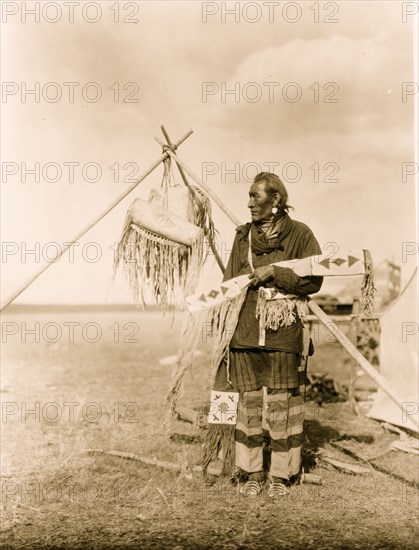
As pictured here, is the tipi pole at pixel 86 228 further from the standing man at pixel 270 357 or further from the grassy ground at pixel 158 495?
the grassy ground at pixel 158 495

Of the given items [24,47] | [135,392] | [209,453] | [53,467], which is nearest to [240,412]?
[209,453]

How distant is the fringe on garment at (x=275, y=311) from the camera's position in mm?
4086

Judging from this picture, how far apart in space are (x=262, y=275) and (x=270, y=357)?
0.62 m

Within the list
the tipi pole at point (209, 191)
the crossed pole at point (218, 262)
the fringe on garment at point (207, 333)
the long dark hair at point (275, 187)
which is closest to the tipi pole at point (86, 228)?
the crossed pole at point (218, 262)

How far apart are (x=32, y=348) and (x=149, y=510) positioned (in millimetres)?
13549

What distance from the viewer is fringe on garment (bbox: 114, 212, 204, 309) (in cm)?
441

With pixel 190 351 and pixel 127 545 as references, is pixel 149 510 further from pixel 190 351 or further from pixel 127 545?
pixel 190 351

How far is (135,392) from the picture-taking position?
9.07m

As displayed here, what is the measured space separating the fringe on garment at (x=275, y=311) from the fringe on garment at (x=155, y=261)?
61 centimetres

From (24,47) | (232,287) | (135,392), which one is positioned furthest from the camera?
(135,392)

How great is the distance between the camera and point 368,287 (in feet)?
13.1

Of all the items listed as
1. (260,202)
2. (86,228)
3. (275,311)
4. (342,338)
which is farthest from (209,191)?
(342,338)

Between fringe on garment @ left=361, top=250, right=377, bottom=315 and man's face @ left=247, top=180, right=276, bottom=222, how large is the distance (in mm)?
753

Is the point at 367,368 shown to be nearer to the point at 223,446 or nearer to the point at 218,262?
the point at 223,446
